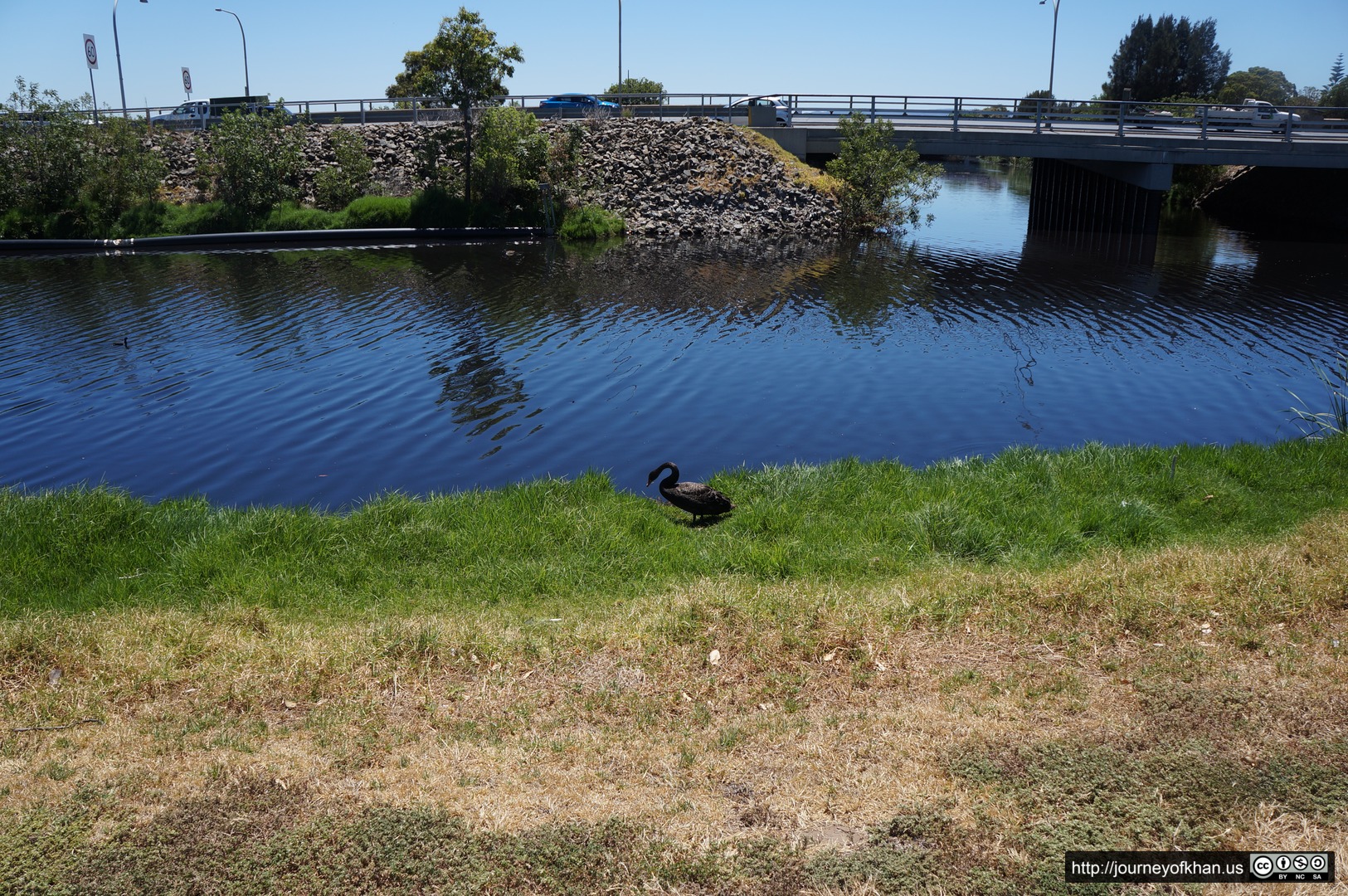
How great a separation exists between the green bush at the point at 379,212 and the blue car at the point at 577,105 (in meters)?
12.2

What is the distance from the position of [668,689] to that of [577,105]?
49.6m

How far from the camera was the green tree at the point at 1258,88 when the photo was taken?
77025 millimetres

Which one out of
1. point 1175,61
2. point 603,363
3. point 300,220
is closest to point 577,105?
point 300,220

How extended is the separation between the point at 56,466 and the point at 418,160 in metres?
33.8

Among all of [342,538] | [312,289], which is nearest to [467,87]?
[312,289]

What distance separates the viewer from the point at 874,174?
42.4 m

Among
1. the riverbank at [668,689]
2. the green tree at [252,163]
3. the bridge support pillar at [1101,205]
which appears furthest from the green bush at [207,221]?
the bridge support pillar at [1101,205]

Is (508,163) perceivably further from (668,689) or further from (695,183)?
(668,689)

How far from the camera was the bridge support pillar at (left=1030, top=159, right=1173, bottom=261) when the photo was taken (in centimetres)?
4091

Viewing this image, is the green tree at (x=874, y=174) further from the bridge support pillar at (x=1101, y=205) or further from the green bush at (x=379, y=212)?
the green bush at (x=379, y=212)

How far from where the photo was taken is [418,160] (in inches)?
1767

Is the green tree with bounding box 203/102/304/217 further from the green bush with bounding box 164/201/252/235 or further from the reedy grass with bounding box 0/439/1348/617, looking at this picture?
the reedy grass with bounding box 0/439/1348/617

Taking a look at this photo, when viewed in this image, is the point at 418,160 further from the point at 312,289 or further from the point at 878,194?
the point at 878,194

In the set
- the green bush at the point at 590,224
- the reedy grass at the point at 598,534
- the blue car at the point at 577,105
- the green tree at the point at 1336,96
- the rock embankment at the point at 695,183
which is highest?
the green tree at the point at 1336,96
